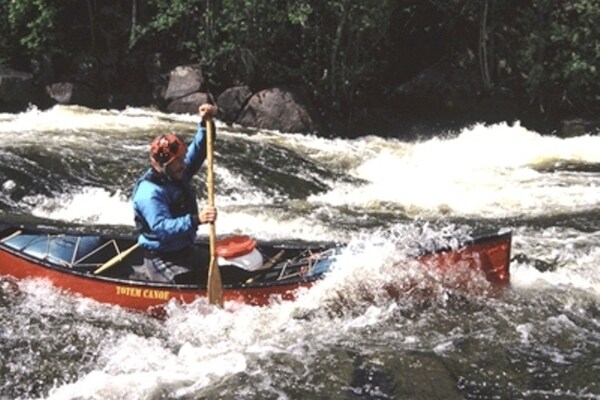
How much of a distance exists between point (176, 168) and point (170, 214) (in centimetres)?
34

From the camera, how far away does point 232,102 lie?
577 inches

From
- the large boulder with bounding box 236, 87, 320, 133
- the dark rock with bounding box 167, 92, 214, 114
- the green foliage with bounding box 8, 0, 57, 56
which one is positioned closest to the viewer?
the large boulder with bounding box 236, 87, 320, 133

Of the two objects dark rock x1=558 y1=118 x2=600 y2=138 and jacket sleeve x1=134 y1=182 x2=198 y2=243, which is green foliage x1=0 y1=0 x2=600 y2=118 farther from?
jacket sleeve x1=134 y1=182 x2=198 y2=243

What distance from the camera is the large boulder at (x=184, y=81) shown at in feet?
49.6

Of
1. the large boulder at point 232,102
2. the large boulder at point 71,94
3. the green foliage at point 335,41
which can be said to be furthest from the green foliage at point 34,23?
the large boulder at point 232,102

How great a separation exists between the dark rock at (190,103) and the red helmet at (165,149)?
32.1 ft

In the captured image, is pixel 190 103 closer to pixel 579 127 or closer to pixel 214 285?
pixel 579 127

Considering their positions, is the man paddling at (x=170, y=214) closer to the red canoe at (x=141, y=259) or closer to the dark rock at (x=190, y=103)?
the red canoe at (x=141, y=259)

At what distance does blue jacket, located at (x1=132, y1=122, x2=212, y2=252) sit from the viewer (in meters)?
5.20

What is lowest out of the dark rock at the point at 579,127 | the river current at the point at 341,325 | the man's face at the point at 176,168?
the river current at the point at 341,325

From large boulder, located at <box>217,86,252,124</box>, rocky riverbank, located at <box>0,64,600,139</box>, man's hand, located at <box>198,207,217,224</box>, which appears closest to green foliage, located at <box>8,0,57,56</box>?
rocky riverbank, located at <box>0,64,600,139</box>

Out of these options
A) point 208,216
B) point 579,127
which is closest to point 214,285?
point 208,216

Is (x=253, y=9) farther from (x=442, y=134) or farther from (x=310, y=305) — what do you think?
(x=310, y=305)

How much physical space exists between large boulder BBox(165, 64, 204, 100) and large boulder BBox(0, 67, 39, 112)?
2.82 meters
